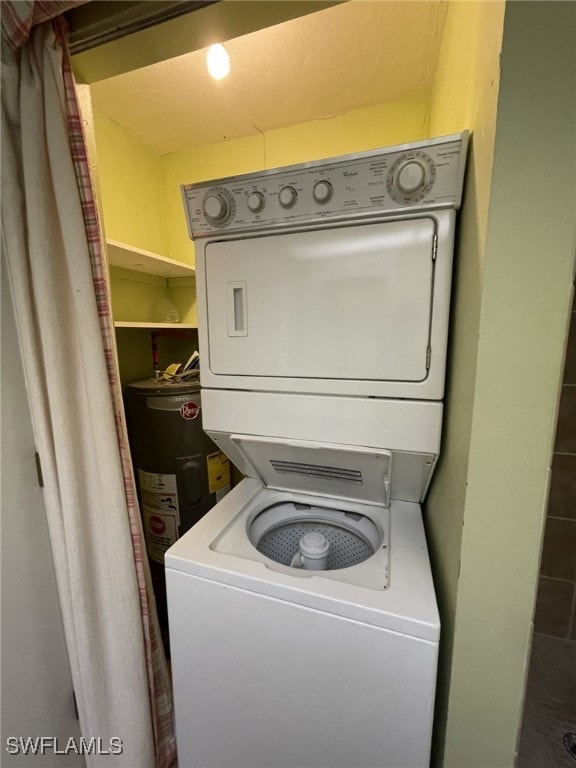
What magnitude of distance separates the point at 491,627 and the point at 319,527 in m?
0.71

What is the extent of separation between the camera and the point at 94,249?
0.98m

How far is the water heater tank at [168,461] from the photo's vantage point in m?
1.63

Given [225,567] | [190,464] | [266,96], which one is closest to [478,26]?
[266,96]

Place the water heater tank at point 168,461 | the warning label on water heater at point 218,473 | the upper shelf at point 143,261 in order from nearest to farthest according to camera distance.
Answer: the upper shelf at point 143,261, the water heater tank at point 168,461, the warning label on water heater at point 218,473

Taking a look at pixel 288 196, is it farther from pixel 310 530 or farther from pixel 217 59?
pixel 310 530

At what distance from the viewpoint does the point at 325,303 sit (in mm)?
975

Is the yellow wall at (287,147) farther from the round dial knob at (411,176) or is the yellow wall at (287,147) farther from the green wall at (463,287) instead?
the round dial knob at (411,176)

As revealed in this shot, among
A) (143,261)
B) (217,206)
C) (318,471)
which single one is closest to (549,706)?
(318,471)

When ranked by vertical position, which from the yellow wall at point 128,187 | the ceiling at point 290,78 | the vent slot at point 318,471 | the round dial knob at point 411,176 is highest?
the ceiling at point 290,78

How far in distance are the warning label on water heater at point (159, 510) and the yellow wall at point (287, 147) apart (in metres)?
1.44

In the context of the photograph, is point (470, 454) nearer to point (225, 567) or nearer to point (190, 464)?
point (225, 567)

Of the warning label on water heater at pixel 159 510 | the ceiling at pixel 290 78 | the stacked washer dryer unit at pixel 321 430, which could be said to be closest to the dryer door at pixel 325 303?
the stacked washer dryer unit at pixel 321 430

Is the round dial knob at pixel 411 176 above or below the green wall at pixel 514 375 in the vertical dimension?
above

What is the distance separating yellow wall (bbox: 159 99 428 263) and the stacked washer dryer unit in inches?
46.0
